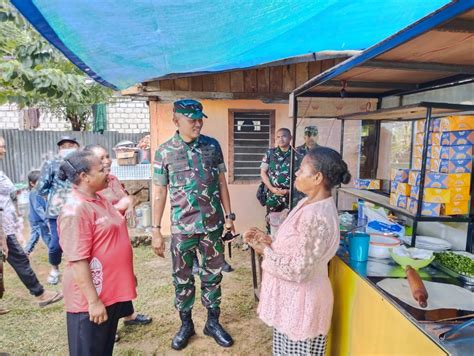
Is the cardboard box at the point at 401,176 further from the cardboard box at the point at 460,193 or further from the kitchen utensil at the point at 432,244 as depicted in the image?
the kitchen utensil at the point at 432,244

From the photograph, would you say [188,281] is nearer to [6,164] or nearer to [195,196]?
[195,196]

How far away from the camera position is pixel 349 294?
186 centimetres

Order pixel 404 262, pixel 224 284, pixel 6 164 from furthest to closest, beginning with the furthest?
pixel 6 164, pixel 224 284, pixel 404 262

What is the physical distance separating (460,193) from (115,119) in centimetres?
1425

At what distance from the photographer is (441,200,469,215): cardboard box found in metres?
1.94

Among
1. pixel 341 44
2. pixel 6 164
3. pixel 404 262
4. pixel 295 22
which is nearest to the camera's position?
pixel 404 262

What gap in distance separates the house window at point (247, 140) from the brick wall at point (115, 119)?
9469 mm

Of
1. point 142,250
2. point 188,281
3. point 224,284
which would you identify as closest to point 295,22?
point 188,281

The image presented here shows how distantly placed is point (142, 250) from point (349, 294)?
13.1ft

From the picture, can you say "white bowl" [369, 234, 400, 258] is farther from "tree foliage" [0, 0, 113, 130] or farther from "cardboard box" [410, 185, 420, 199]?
"tree foliage" [0, 0, 113, 130]

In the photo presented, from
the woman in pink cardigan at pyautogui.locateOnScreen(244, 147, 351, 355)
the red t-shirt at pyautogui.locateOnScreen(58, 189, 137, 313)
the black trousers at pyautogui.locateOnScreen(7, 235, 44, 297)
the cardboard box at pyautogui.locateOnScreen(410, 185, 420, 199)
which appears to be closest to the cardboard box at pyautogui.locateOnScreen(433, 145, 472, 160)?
the cardboard box at pyautogui.locateOnScreen(410, 185, 420, 199)

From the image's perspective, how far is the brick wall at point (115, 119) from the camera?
1371 centimetres

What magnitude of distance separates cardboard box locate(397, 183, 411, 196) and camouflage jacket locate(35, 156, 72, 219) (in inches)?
124

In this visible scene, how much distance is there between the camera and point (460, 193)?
6.32 feet
